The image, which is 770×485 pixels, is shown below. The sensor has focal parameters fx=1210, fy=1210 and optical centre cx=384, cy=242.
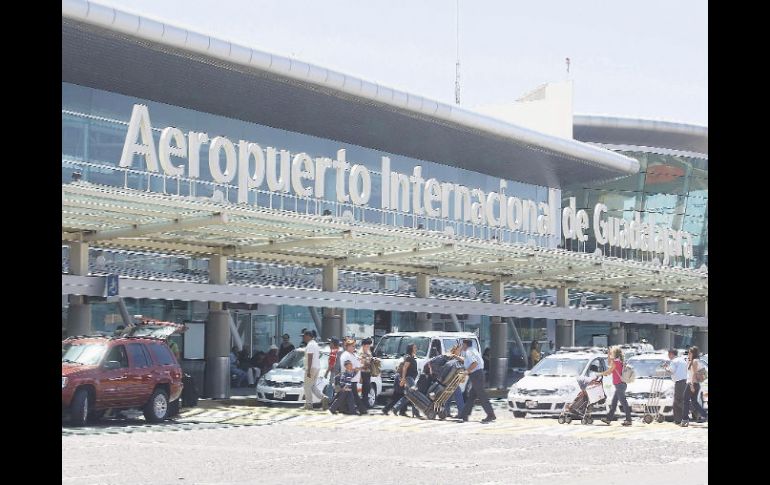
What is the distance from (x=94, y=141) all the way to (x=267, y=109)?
646cm

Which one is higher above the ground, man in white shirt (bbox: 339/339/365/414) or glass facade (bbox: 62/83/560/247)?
glass facade (bbox: 62/83/560/247)

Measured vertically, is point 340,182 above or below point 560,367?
above

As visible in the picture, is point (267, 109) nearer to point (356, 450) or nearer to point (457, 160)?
point (457, 160)

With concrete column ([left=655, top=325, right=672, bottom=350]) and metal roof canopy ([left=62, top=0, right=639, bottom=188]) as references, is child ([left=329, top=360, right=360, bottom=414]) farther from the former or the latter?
concrete column ([left=655, top=325, right=672, bottom=350])

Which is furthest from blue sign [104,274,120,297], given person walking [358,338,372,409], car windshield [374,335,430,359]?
car windshield [374,335,430,359]

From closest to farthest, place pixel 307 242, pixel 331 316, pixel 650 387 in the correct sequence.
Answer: pixel 650 387, pixel 307 242, pixel 331 316

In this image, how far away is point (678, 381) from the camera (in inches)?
898

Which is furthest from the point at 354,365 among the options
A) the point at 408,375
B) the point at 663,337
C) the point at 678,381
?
the point at 663,337

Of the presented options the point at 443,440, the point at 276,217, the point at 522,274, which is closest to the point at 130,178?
the point at 276,217

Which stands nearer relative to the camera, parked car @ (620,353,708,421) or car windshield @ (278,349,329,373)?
parked car @ (620,353,708,421)

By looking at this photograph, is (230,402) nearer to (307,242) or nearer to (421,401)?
(307,242)

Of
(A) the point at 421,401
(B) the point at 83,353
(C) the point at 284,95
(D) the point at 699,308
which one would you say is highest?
(C) the point at 284,95

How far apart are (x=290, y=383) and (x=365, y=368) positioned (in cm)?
288

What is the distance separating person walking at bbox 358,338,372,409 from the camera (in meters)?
24.3
